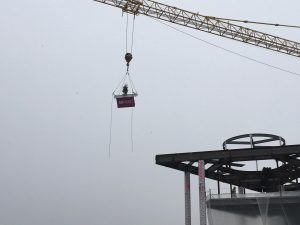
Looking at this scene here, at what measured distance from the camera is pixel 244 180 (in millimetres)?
45781

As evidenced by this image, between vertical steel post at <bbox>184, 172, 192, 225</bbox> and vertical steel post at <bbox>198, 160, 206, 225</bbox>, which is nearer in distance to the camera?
vertical steel post at <bbox>198, 160, 206, 225</bbox>

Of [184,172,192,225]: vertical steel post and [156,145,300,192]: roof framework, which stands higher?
[156,145,300,192]: roof framework

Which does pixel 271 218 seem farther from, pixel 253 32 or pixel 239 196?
pixel 253 32

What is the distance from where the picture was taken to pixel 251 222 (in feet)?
108

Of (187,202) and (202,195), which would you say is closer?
(202,195)

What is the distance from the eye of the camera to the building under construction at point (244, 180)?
32.4 metres

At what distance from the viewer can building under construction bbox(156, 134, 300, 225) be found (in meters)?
32.4

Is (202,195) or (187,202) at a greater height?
(202,195)

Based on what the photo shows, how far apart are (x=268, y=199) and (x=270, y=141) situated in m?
13.4

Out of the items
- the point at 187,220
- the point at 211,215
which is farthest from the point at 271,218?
the point at 187,220

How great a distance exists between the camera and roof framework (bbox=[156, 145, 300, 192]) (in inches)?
1393

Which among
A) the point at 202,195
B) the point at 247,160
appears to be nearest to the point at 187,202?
A: the point at 202,195

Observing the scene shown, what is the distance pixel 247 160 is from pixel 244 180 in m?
6.46

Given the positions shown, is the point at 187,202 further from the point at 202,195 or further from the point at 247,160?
the point at 247,160
